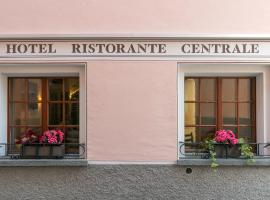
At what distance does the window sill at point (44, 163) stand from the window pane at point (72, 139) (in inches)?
20.1

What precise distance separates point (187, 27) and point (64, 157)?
3740 mm

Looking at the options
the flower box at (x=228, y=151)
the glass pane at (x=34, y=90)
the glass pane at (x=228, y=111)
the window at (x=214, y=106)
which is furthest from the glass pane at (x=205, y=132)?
the glass pane at (x=34, y=90)

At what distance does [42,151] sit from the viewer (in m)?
7.07

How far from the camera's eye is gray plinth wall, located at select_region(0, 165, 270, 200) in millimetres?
7023

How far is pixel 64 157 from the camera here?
283 inches

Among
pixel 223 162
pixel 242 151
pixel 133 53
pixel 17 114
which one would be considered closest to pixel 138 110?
pixel 133 53

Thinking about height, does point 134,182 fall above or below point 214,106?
below

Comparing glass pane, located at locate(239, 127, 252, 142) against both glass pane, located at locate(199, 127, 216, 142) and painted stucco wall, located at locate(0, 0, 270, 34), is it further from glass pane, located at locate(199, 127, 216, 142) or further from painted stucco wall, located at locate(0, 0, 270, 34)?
painted stucco wall, located at locate(0, 0, 270, 34)

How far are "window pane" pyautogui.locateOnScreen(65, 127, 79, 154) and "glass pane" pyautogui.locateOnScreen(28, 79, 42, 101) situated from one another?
986 mm

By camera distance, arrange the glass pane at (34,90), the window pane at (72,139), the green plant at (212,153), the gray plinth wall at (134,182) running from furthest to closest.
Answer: the glass pane at (34,90) < the window pane at (72,139) < the gray plinth wall at (134,182) < the green plant at (212,153)

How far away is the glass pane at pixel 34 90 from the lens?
7.55 meters

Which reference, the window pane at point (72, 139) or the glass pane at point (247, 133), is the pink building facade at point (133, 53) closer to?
the window pane at point (72, 139)

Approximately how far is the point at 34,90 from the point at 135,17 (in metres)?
2.74

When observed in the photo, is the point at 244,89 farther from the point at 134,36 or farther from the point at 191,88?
the point at 134,36
